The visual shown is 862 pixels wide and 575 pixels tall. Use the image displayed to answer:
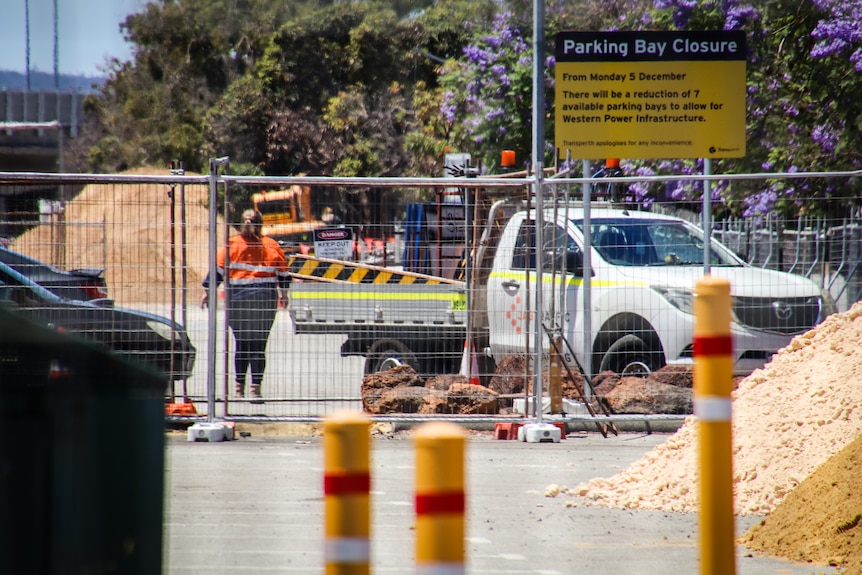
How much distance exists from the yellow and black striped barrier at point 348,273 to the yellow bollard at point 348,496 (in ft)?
24.5

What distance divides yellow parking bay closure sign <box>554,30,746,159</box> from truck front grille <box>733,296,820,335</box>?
4.55 feet

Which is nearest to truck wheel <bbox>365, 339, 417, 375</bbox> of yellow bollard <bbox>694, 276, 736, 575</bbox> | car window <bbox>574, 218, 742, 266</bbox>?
car window <bbox>574, 218, 742, 266</bbox>

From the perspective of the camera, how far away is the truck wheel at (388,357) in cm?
982

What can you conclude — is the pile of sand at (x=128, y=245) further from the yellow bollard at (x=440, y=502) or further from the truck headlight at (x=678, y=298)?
the yellow bollard at (x=440, y=502)

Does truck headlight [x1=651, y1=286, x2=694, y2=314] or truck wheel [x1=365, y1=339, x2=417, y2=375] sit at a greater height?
truck headlight [x1=651, y1=286, x2=694, y2=314]

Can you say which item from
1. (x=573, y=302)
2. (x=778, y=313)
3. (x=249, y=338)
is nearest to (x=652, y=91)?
(x=573, y=302)

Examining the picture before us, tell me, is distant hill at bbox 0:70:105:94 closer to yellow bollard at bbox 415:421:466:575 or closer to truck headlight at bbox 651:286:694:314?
yellow bollard at bbox 415:421:466:575

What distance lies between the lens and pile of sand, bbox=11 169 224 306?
30.4 ft

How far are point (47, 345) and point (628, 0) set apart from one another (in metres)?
10.1

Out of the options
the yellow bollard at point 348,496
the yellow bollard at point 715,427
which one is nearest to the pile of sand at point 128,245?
the yellow bollard at point 715,427

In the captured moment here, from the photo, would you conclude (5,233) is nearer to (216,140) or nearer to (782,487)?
(782,487)

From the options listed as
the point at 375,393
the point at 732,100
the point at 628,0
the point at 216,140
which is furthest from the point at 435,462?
the point at 216,140

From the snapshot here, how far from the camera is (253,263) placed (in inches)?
388

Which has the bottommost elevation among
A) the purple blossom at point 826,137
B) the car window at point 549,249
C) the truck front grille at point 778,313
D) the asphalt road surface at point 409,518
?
the asphalt road surface at point 409,518
